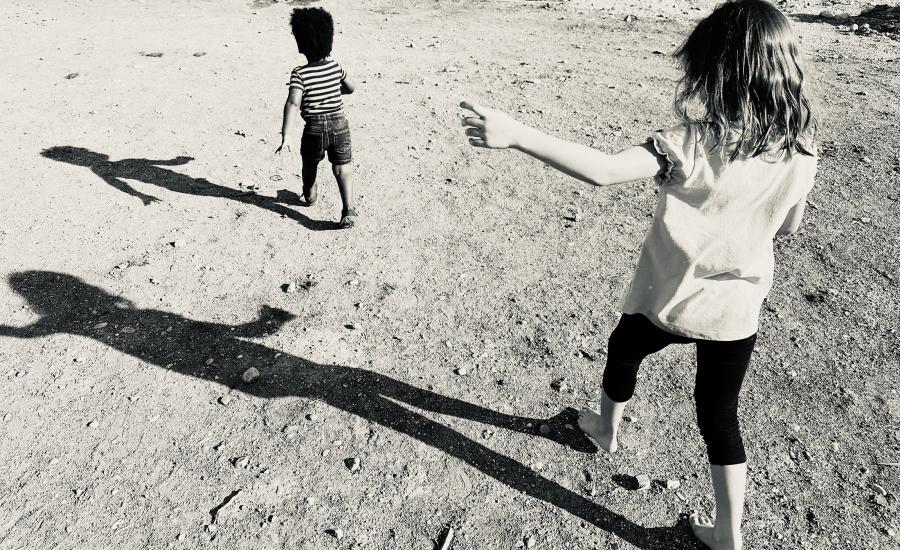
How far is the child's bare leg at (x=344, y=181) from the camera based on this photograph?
14.9 ft

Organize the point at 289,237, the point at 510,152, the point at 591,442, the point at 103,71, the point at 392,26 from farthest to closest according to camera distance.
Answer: the point at 392,26 < the point at 103,71 < the point at 510,152 < the point at 289,237 < the point at 591,442

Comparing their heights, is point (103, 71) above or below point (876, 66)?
below

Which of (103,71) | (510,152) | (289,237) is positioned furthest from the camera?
(103,71)

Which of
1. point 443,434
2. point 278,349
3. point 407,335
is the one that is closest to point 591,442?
point 443,434

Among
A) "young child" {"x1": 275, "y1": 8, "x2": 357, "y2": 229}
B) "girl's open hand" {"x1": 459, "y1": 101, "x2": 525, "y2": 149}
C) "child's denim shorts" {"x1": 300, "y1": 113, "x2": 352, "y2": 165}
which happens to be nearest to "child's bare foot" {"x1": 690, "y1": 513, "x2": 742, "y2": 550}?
"girl's open hand" {"x1": 459, "y1": 101, "x2": 525, "y2": 149}

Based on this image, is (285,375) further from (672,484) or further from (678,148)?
(678,148)

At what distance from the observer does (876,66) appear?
7.63 meters

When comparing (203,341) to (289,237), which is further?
(289,237)

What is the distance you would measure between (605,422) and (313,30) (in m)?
2.97

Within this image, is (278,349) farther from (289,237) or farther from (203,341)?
(289,237)

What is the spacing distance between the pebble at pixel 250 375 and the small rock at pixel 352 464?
757 millimetres

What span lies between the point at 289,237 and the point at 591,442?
2633mm

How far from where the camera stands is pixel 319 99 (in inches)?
169

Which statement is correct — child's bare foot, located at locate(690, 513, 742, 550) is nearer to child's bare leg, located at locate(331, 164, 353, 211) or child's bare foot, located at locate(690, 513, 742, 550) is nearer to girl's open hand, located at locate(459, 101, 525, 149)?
girl's open hand, located at locate(459, 101, 525, 149)
